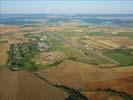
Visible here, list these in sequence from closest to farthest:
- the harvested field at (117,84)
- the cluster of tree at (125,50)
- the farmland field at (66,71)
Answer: the farmland field at (66,71) → the harvested field at (117,84) → the cluster of tree at (125,50)

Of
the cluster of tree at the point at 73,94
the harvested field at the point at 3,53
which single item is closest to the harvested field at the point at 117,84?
the cluster of tree at the point at 73,94

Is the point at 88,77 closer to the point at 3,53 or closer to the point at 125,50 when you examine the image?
the point at 125,50

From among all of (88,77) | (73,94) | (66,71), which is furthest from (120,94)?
(66,71)

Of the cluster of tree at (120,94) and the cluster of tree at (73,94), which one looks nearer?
the cluster of tree at (120,94)

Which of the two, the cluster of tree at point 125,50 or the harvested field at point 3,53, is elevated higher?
the cluster of tree at point 125,50

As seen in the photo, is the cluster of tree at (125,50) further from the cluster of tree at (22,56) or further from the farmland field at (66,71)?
the cluster of tree at (22,56)

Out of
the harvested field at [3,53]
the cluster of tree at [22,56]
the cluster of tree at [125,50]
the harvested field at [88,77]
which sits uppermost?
the cluster of tree at [125,50]

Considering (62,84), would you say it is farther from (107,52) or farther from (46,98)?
(107,52)

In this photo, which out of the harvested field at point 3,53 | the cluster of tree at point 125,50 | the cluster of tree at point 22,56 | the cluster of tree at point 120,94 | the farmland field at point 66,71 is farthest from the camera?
the cluster of tree at point 125,50
